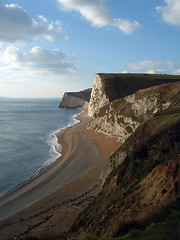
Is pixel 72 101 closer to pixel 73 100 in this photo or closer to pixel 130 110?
pixel 73 100

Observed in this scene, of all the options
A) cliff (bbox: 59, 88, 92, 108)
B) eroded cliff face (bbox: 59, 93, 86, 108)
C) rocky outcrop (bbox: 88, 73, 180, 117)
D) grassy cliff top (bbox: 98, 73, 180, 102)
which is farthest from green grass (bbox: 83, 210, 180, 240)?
eroded cliff face (bbox: 59, 93, 86, 108)

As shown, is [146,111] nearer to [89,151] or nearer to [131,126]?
[131,126]

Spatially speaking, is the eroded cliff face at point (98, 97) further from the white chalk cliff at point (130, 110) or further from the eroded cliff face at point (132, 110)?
the eroded cliff face at point (132, 110)

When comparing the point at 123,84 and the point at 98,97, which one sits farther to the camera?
the point at 98,97

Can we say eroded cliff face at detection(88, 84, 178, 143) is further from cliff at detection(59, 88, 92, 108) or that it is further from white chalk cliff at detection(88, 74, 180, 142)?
cliff at detection(59, 88, 92, 108)

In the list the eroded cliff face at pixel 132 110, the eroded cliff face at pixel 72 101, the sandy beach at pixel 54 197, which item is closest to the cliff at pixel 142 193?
the sandy beach at pixel 54 197

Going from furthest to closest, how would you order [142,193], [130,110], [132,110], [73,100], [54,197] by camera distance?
1. [73,100]
2. [130,110]
3. [132,110]
4. [54,197]
5. [142,193]

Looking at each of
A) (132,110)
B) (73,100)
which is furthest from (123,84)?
(73,100)

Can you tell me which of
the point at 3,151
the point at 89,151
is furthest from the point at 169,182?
the point at 3,151
